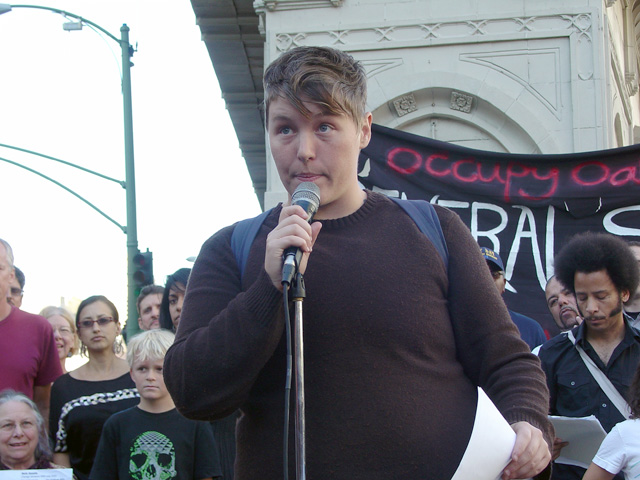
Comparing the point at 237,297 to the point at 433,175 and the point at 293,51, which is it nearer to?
the point at 293,51

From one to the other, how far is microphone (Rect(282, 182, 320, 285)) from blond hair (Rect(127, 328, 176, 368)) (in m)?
2.91

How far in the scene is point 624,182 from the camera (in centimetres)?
703

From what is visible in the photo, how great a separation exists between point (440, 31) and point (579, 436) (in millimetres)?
6981

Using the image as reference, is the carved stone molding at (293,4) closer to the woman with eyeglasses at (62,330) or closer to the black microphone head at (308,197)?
the woman with eyeglasses at (62,330)

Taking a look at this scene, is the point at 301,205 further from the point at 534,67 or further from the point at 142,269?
the point at 142,269

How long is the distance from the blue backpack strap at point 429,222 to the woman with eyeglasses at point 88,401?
3416 mm

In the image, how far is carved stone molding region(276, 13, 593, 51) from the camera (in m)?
9.56

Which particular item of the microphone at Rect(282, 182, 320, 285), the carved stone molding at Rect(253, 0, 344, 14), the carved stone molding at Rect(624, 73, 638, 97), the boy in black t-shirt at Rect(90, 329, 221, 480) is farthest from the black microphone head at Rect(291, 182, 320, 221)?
the carved stone molding at Rect(624, 73, 638, 97)

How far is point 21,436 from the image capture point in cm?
467

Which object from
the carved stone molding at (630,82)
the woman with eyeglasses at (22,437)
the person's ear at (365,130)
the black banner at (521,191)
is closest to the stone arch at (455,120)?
the black banner at (521,191)

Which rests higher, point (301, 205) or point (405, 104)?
point (405, 104)

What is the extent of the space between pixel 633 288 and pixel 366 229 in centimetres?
290

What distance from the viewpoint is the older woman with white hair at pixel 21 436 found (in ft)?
15.2

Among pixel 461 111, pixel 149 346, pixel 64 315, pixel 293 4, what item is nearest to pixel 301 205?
pixel 149 346
